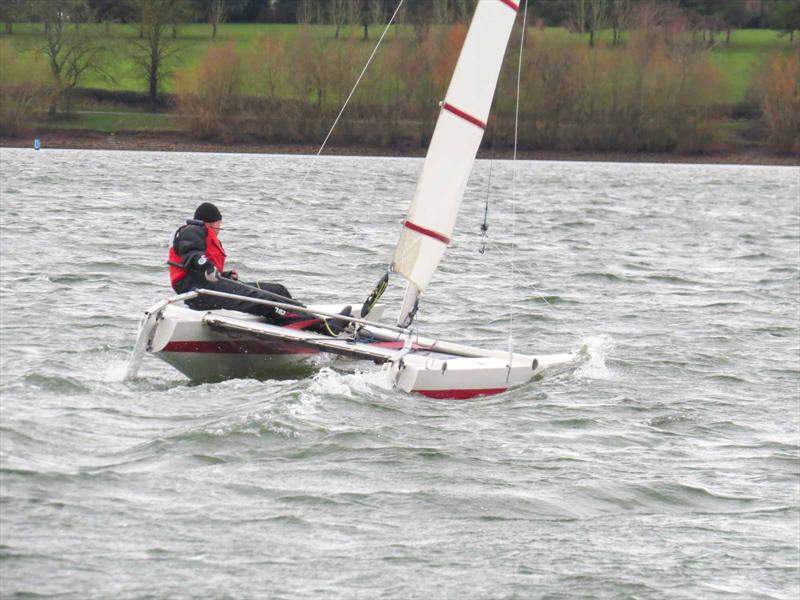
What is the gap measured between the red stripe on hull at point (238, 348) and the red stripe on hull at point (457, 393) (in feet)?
3.30

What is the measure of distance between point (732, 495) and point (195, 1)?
8384 centimetres

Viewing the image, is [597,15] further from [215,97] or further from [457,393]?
[457,393]

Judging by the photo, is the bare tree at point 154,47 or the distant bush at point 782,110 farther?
the bare tree at point 154,47

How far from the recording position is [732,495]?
9797mm

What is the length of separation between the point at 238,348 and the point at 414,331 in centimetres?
173

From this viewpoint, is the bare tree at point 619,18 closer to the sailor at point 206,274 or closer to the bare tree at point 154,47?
the bare tree at point 154,47

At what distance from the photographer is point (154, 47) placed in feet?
246

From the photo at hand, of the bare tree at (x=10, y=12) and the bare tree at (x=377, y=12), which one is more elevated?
the bare tree at (x=377, y=12)

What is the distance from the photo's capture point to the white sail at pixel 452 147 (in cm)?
1328

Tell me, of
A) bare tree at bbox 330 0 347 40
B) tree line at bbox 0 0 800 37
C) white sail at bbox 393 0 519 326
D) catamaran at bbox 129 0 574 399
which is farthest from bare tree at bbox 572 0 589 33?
catamaran at bbox 129 0 574 399

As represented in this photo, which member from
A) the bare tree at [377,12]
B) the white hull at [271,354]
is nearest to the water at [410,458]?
the white hull at [271,354]

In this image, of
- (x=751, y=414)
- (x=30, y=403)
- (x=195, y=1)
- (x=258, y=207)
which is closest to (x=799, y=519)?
(x=751, y=414)

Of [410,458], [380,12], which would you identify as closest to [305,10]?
[380,12]

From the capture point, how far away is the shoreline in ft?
216
